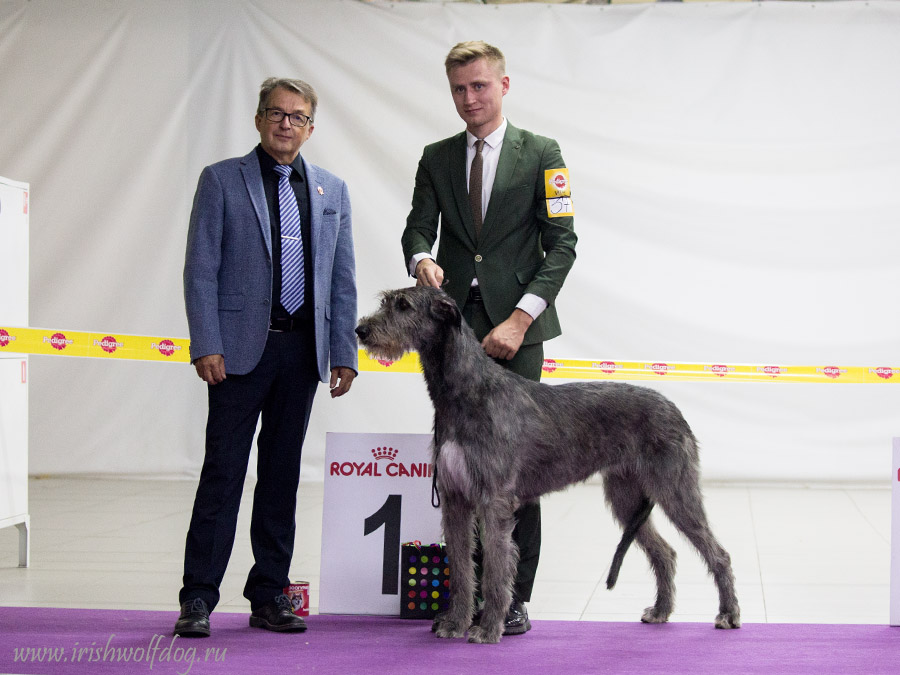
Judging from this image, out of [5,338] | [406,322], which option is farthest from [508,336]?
[5,338]

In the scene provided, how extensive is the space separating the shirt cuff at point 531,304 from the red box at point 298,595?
1.22 meters

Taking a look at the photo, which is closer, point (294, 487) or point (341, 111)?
point (294, 487)

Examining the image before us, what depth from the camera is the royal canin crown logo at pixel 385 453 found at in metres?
3.47

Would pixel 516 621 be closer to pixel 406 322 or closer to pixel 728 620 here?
pixel 728 620

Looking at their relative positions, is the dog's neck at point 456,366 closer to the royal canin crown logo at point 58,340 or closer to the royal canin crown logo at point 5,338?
the royal canin crown logo at point 5,338

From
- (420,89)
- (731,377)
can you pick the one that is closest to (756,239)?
(731,377)

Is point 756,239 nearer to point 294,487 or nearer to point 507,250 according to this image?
point 507,250

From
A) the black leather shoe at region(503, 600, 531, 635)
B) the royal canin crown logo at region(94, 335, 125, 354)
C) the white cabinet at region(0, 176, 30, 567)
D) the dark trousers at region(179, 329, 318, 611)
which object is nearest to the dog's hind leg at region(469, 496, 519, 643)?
the black leather shoe at region(503, 600, 531, 635)

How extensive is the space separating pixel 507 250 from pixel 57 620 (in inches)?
76.9

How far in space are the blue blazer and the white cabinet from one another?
59.6 inches

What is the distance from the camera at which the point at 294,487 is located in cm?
330

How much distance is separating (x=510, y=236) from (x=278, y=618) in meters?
1.47

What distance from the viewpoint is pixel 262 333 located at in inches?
124

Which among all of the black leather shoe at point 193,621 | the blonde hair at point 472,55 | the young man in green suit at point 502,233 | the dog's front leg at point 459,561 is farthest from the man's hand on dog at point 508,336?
the black leather shoe at point 193,621
